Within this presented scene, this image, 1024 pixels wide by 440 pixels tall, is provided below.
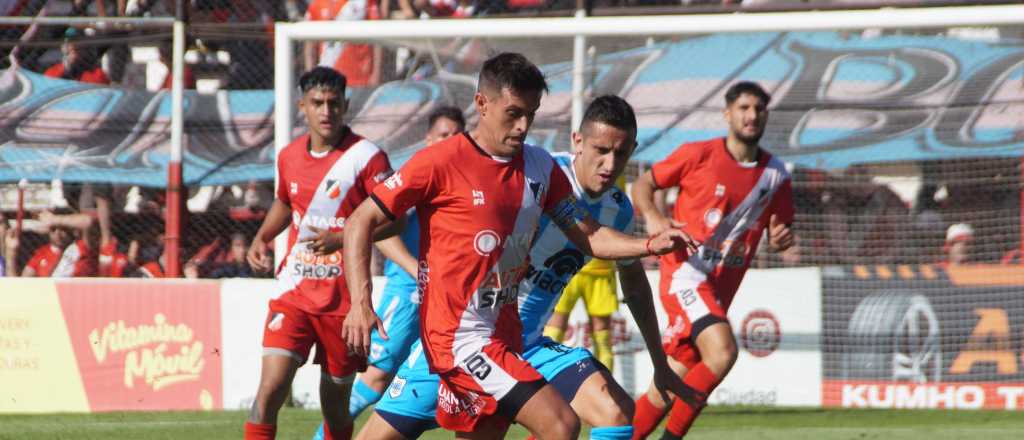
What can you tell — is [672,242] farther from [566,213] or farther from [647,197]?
[647,197]

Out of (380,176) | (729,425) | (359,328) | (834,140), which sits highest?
(834,140)

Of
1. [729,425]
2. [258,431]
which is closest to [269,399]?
[258,431]

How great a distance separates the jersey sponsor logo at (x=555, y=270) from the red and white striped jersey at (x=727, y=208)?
2.75 meters

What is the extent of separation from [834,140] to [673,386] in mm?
6878

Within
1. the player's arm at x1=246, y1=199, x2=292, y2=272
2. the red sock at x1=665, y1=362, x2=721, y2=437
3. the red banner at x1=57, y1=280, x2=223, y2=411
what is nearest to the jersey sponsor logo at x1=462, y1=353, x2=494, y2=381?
the player's arm at x1=246, y1=199, x2=292, y2=272

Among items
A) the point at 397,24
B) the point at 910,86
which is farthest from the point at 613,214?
the point at 910,86

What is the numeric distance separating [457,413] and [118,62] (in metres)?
10.0

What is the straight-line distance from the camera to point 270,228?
801 cm

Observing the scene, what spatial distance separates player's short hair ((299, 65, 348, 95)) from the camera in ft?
25.0

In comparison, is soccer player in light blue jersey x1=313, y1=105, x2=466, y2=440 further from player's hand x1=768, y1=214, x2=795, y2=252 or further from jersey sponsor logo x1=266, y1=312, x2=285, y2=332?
player's hand x1=768, y1=214, x2=795, y2=252

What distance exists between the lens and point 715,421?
10.8m

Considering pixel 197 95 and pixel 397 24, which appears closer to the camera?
pixel 397 24

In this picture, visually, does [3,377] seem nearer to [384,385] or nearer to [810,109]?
[384,385]

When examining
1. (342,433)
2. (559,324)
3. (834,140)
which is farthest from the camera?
(834,140)
